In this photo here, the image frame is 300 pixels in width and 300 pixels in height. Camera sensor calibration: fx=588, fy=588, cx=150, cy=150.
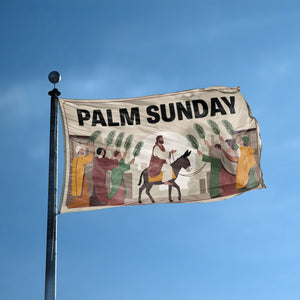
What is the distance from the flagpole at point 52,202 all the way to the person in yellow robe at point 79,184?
4.43 ft

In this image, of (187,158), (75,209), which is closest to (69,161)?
(75,209)

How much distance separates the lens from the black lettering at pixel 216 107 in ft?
70.2

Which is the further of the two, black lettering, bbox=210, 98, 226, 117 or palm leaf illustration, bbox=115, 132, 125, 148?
black lettering, bbox=210, 98, 226, 117

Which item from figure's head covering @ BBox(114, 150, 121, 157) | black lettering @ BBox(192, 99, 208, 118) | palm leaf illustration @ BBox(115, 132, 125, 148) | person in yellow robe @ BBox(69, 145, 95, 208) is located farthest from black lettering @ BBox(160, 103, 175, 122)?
person in yellow robe @ BBox(69, 145, 95, 208)

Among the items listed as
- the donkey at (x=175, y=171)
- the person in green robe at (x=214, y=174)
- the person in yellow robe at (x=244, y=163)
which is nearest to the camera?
the donkey at (x=175, y=171)

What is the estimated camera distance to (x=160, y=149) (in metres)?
20.9

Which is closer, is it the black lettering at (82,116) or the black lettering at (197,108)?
the black lettering at (82,116)

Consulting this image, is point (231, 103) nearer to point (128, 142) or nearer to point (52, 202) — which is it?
point (128, 142)

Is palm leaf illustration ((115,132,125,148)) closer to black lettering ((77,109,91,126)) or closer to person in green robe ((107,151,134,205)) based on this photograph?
person in green robe ((107,151,134,205))

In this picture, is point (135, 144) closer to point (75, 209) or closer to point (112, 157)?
point (112, 157)

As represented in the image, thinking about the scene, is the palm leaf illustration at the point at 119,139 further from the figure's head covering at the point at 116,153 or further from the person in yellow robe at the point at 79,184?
the person in yellow robe at the point at 79,184

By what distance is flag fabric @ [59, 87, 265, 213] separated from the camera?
1980 cm

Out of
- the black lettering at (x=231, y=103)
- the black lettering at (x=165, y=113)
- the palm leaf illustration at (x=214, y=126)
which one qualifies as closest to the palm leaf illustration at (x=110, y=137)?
the black lettering at (x=165, y=113)

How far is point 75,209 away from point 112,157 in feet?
8.15
